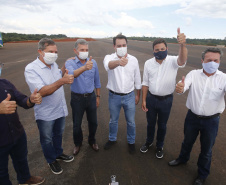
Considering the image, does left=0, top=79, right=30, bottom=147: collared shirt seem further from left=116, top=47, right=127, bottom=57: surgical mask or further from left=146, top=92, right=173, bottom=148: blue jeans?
left=146, top=92, right=173, bottom=148: blue jeans

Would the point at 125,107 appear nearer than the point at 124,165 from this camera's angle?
No

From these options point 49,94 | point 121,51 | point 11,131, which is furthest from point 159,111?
point 11,131

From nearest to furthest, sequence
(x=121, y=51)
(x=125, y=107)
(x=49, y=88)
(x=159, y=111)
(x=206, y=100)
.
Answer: (x=49, y=88) < (x=206, y=100) < (x=121, y=51) < (x=159, y=111) < (x=125, y=107)

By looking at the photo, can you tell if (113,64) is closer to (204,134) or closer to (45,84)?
(45,84)

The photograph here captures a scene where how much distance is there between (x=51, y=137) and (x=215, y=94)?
9.73 ft

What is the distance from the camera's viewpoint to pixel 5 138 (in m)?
2.16

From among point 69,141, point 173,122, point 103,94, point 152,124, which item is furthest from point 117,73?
point 103,94

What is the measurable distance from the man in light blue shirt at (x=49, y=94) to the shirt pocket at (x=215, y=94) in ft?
7.20

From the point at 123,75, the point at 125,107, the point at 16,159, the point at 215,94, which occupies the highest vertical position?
the point at 123,75

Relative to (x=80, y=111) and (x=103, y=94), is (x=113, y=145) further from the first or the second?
(x=103, y=94)

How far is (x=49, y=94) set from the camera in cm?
246

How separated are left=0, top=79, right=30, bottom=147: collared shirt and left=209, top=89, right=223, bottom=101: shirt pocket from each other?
289 centimetres

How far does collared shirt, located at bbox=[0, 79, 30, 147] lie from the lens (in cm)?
214

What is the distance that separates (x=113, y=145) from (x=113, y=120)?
0.67m
